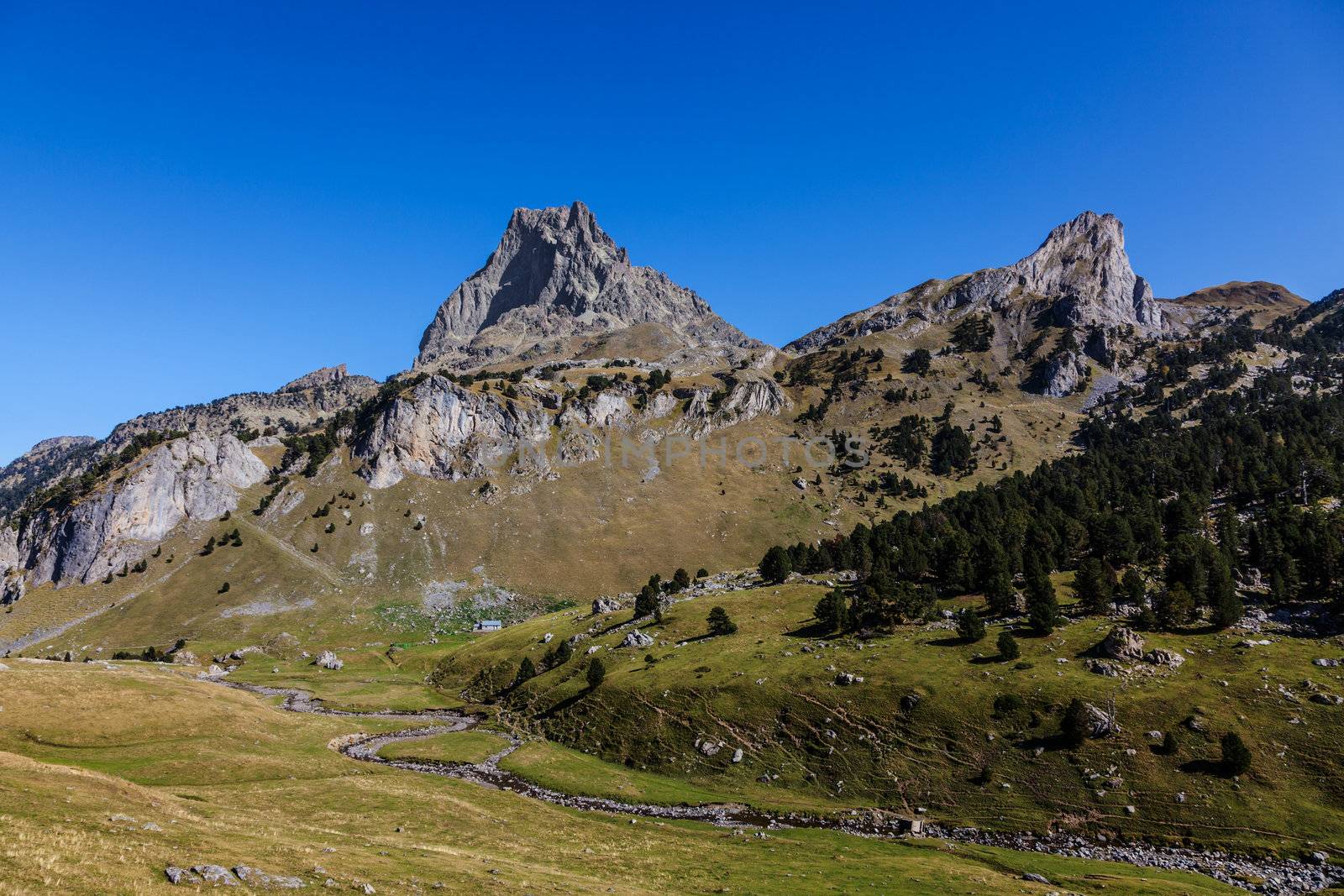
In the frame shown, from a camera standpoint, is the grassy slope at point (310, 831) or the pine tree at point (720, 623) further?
the pine tree at point (720, 623)

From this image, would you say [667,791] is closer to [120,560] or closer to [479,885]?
[479,885]

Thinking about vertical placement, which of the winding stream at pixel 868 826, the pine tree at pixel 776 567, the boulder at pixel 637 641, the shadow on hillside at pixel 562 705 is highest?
the pine tree at pixel 776 567

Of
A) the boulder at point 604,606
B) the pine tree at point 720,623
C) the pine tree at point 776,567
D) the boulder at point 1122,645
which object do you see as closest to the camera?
the boulder at point 1122,645

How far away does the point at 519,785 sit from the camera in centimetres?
7406

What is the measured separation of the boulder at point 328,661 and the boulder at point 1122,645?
150 meters

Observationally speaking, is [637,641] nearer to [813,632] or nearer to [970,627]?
[813,632]

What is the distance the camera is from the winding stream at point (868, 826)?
46688mm

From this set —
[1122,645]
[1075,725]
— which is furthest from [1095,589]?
[1075,725]

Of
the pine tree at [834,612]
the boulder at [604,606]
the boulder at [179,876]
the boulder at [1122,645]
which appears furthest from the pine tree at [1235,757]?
the boulder at [604,606]

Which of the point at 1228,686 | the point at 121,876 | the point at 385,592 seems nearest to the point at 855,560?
the point at 1228,686

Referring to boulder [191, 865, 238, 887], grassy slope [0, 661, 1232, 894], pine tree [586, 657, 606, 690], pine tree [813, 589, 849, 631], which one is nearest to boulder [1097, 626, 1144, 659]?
grassy slope [0, 661, 1232, 894]

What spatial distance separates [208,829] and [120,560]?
8784 inches

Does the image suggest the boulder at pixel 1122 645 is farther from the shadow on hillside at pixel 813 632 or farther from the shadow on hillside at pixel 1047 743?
the shadow on hillside at pixel 813 632

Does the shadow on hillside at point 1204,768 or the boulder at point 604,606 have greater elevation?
the boulder at point 604,606
